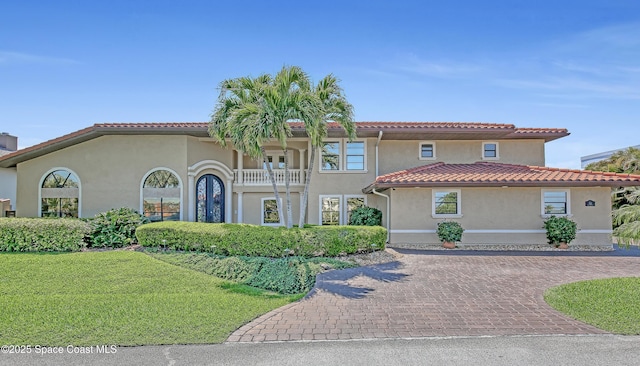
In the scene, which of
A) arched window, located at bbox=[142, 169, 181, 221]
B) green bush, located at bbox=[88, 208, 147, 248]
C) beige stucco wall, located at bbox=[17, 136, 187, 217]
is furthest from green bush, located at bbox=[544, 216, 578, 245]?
green bush, located at bbox=[88, 208, 147, 248]

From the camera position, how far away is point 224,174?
1841 cm

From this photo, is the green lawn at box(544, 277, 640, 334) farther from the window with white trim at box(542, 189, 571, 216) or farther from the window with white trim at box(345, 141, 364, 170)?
the window with white trim at box(345, 141, 364, 170)

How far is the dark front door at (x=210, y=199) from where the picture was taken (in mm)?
17875

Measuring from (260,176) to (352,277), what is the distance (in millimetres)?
10432

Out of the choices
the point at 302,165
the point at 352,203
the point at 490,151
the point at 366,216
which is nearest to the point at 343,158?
the point at 352,203

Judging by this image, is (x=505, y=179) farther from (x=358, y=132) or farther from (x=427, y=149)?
(x=358, y=132)

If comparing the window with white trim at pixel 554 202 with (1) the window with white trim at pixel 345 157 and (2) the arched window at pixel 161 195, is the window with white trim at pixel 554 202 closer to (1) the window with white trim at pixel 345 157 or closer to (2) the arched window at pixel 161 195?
(1) the window with white trim at pixel 345 157

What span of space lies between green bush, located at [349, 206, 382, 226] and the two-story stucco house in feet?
1.71

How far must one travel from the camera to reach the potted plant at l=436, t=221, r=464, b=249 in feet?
48.2

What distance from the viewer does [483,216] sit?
15586 millimetres

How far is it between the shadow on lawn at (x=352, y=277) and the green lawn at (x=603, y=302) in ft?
11.9

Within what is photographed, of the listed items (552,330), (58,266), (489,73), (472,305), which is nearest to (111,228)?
(58,266)

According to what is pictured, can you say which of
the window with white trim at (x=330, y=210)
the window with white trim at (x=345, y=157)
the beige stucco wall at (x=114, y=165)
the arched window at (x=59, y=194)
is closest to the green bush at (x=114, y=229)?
the beige stucco wall at (x=114, y=165)

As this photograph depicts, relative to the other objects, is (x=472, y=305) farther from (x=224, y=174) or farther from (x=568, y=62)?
(x=224, y=174)
